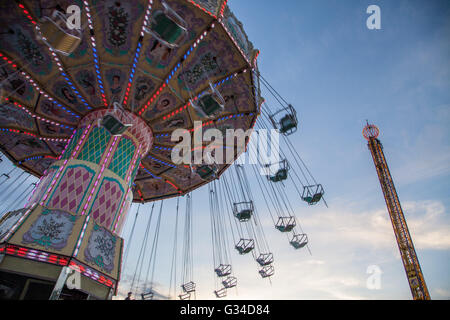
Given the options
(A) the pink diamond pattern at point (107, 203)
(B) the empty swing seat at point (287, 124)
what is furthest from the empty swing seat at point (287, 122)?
(A) the pink diamond pattern at point (107, 203)

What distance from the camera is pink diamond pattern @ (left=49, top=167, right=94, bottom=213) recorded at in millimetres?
7328

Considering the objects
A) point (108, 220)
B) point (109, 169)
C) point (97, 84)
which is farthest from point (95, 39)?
point (108, 220)

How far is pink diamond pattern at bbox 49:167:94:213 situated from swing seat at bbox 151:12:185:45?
5.00m

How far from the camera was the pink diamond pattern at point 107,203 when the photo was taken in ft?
25.2

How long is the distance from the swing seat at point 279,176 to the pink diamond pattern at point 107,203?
7388 millimetres

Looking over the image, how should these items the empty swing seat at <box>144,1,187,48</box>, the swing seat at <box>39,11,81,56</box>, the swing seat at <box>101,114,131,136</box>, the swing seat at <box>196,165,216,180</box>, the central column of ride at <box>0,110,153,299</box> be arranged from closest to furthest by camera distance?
1. the empty swing seat at <box>144,1,187,48</box>
2. the swing seat at <box>39,11,81,56</box>
3. the central column of ride at <box>0,110,153,299</box>
4. the swing seat at <box>101,114,131,136</box>
5. the swing seat at <box>196,165,216,180</box>

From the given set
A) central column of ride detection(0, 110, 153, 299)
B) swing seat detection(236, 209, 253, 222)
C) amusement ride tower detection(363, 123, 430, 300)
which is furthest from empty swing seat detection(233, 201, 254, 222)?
amusement ride tower detection(363, 123, 430, 300)

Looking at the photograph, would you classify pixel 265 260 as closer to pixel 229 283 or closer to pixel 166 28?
pixel 229 283

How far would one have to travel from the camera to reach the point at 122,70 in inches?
337

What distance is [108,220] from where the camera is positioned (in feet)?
26.0

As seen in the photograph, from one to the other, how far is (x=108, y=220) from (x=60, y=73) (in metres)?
5.34

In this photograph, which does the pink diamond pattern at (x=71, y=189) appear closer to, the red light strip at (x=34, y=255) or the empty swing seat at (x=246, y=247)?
the red light strip at (x=34, y=255)

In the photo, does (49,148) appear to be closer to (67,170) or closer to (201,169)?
(67,170)

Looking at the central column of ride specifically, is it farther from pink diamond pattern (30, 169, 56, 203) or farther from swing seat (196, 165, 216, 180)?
swing seat (196, 165, 216, 180)
